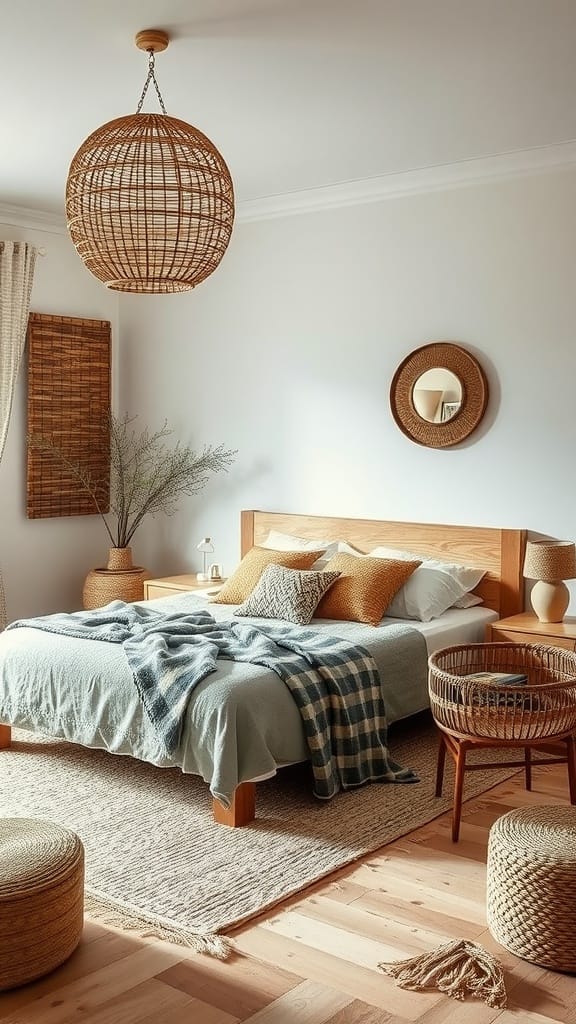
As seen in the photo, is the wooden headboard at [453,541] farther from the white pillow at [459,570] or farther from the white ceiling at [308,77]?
the white ceiling at [308,77]

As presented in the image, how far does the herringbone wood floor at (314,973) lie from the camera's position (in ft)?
7.66

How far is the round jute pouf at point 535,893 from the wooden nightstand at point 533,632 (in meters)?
1.58

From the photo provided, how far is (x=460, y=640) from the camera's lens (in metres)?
4.54

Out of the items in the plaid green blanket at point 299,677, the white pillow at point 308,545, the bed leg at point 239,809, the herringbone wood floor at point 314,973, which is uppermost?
the white pillow at point 308,545

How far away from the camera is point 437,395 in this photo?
5059mm

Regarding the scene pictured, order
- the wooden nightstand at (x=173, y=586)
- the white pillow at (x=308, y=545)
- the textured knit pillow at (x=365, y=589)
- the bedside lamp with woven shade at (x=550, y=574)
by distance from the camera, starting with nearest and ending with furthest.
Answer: the bedside lamp with woven shade at (x=550, y=574) < the textured knit pillow at (x=365, y=589) < the white pillow at (x=308, y=545) < the wooden nightstand at (x=173, y=586)

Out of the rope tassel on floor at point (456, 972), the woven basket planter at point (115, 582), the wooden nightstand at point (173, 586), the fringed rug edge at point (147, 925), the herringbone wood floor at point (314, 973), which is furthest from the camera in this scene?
the woven basket planter at point (115, 582)

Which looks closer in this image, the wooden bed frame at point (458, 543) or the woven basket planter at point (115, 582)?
the wooden bed frame at point (458, 543)

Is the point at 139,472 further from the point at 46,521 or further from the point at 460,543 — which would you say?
the point at 460,543

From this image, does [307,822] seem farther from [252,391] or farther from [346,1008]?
[252,391]

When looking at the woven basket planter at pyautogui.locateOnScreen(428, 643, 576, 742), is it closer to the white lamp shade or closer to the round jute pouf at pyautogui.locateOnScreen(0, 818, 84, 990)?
the round jute pouf at pyautogui.locateOnScreen(0, 818, 84, 990)

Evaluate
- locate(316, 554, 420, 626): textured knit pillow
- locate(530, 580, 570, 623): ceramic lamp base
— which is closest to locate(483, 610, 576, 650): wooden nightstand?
locate(530, 580, 570, 623): ceramic lamp base

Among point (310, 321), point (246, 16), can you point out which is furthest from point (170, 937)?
point (310, 321)

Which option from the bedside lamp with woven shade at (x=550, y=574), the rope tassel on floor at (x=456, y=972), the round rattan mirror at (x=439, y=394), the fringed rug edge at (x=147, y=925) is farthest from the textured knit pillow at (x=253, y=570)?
the rope tassel on floor at (x=456, y=972)
